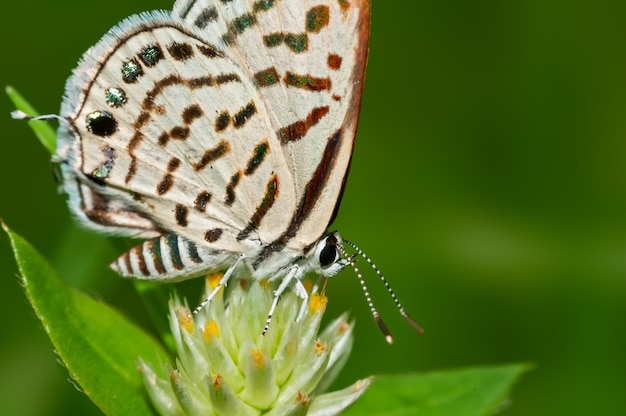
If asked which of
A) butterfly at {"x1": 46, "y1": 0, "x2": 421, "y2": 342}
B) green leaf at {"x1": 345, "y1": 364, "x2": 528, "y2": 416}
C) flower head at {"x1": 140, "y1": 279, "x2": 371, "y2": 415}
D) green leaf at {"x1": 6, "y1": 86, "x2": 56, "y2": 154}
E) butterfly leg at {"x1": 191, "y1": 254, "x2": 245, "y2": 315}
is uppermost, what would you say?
green leaf at {"x1": 6, "y1": 86, "x2": 56, "y2": 154}

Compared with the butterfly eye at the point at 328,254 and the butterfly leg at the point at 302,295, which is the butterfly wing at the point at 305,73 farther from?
the butterfly leg at the point at 302,295

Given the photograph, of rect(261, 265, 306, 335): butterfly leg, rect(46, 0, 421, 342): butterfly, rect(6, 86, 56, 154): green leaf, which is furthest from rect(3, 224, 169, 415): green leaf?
rect(6, 86, 56, 154): green leaf

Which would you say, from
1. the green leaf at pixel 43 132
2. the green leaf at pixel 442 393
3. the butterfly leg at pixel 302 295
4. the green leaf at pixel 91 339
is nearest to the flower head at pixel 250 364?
the butterfly leg at pixel 302 295

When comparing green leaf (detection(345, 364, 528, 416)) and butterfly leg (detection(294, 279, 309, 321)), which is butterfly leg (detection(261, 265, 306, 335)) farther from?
green leaf (detection(345, 364, 528, 416))

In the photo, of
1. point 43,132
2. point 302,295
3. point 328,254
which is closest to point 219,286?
point 302,295

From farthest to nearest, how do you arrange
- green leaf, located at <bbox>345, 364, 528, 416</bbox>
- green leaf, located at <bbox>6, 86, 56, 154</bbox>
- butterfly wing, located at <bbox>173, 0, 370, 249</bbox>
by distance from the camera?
green leaf, located at <bbox>345, 364, 528, 416</bbox> < green leaf, located at <bbox>6, 86, 56, 154</bbox> < butterfly wing, located at <bbox>173, 0, 370, 249</bbox>

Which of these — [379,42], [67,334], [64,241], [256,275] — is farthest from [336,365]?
[379,42]
